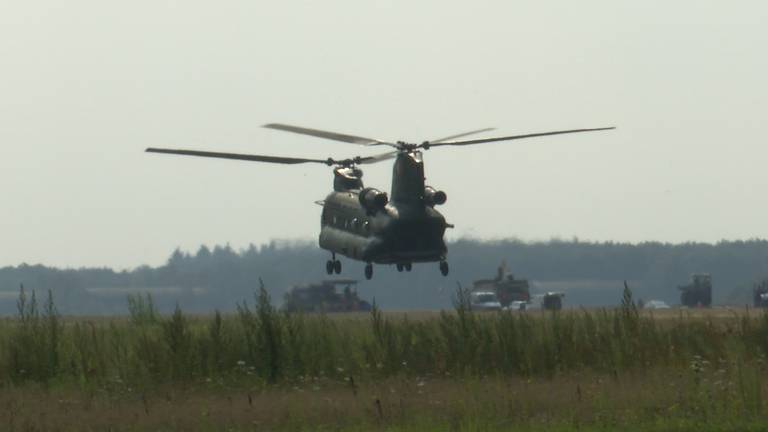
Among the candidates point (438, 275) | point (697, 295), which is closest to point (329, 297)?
point (697, 295)

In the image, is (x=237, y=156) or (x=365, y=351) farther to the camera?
(x=237, y=156)

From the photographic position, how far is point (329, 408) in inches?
997

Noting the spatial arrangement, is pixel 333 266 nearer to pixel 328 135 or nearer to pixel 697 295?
pixel 328 135

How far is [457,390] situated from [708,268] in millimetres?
94102

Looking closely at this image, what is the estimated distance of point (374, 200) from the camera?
50312 mm

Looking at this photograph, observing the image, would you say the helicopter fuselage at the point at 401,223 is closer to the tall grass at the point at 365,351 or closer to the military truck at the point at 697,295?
the tall grass at the point at 365,351

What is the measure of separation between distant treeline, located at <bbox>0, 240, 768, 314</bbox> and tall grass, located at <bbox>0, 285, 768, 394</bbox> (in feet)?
190

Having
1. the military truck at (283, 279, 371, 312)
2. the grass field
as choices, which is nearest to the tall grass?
the grass field

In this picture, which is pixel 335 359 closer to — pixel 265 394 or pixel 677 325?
pixel 265 394

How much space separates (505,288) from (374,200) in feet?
131

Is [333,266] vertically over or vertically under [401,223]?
Result: under

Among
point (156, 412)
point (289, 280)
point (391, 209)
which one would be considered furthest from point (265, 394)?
point (289, 280)

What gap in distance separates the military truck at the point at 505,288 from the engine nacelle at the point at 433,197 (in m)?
37.3

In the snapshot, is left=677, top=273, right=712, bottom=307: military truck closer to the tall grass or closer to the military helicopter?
the military helicopter
